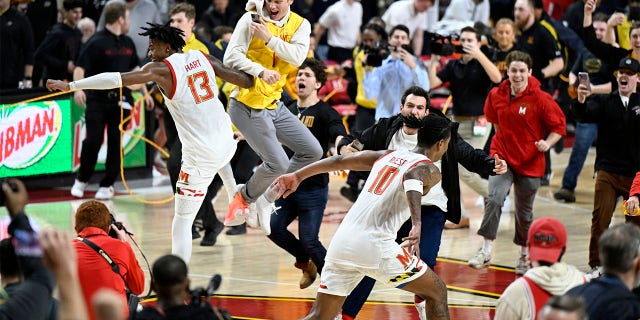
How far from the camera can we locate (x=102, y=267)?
776 centimetres

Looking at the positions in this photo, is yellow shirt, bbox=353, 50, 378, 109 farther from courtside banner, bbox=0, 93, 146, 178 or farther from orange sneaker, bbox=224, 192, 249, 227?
orange sneaker, bbox=224, 192, 249, 227

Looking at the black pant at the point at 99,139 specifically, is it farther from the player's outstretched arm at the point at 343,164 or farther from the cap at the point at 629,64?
the player's outstretched arm at the point at 343,164

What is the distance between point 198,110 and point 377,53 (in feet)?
17.4

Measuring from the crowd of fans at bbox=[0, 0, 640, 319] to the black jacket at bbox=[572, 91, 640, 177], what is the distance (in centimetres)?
1

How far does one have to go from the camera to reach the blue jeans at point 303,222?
10531 millimetres

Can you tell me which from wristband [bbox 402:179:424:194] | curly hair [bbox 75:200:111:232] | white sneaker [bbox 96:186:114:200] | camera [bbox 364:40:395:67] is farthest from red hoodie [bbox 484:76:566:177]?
white sneaker [bbox 96:186:114:200]

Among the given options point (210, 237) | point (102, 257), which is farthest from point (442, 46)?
point (102, 257)

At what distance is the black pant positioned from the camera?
1516 centimetres

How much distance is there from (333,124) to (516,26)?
563cm

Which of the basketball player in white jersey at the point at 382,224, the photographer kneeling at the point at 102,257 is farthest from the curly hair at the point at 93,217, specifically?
the basketball player in white jersey at the point at 382,224

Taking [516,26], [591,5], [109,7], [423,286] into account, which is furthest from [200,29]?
[423,286]

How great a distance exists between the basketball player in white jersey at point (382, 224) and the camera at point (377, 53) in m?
6.30

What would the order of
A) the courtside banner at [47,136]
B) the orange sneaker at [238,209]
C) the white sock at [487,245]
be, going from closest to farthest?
the orange sneaker at [238,209], the white sock at [487,245], the courtside banner at [47,136]

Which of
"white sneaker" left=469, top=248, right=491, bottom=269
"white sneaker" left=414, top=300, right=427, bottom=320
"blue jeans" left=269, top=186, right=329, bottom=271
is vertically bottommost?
"white sneaker" left=469, top=248, right=491, bottom=269
